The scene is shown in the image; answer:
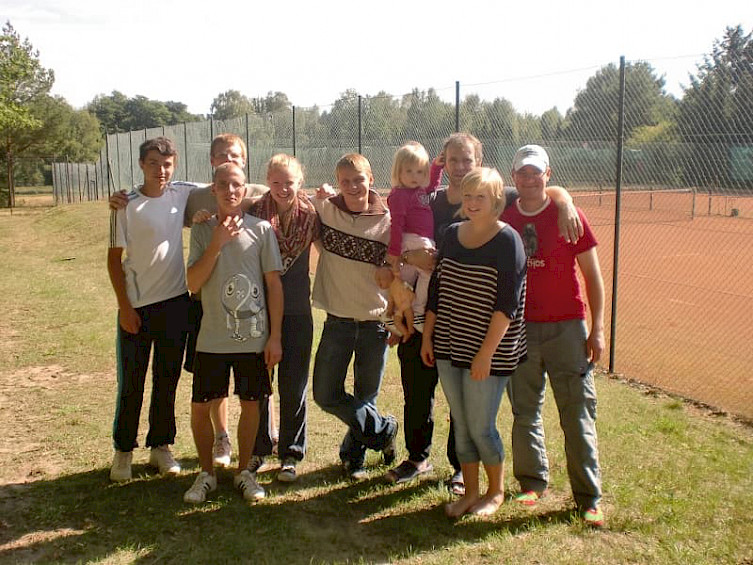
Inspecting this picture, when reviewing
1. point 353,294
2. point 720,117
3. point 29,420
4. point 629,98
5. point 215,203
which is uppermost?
point 629,98

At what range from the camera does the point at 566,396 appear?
11.9 feet

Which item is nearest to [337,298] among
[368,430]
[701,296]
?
[368,430]

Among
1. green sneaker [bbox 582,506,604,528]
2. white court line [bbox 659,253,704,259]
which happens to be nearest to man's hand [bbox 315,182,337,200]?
green sneaker [bbox 582,506,604,528]

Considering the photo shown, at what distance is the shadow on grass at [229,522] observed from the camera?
336 centimetres

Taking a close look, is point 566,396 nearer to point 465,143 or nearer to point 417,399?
point 417,399

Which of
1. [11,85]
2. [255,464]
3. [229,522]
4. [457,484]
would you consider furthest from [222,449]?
[11,85]

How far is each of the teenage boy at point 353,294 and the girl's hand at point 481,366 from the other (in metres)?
0.70

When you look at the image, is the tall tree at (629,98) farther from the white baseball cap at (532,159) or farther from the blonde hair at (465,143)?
the white baseball cap at (532,159)

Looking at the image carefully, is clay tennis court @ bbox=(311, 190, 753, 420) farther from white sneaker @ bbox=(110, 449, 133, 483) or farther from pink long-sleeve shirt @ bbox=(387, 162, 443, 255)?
white sneaker @ bbox=(110, 449, 133, 483)

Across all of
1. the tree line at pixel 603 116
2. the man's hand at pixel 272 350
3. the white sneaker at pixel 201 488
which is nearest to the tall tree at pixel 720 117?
the tree line at pixel 603 116

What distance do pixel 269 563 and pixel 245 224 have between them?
1.57 meters

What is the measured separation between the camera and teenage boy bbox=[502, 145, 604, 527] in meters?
3.50

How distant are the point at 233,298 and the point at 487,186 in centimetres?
132

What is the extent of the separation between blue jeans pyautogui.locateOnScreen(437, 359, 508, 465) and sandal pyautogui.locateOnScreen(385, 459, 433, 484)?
557 millimetres
